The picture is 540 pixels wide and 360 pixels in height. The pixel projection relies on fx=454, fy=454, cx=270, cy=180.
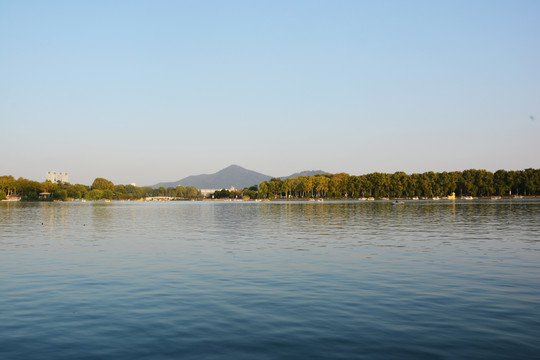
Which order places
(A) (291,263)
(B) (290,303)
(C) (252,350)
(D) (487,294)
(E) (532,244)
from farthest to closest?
(E) (532,244) → (A) (291,263) → (D) (487,294) → (B) (290,303) → (C) (252,350)

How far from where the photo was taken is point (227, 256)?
96.4 ft

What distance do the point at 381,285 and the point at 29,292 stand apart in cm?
1466

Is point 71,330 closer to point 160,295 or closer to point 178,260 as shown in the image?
point 160,295

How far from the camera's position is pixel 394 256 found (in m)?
28.5

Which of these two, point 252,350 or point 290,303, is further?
point 290,303

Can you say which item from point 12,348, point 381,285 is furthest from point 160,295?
point 381,285

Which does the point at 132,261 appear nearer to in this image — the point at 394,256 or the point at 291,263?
the point at 291,263

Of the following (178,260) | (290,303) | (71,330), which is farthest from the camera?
(178,260)

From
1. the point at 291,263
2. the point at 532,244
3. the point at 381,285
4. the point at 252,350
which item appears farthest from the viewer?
the point at 532,244

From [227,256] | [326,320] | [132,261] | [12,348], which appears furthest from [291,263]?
[12,348]

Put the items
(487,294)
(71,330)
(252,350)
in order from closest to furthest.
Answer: (252,350) < (71,330) < (487,294)

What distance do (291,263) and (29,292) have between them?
1336 centimetres

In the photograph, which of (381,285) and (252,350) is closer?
(252,350)

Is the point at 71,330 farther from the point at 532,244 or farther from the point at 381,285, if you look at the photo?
the point at 532,244
